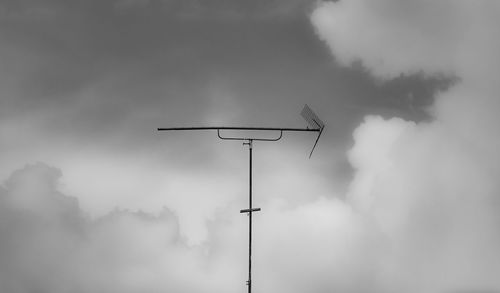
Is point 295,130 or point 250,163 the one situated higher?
point 295,130

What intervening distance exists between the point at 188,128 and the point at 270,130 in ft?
14.8

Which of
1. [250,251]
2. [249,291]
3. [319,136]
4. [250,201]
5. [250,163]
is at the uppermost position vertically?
[319,136]

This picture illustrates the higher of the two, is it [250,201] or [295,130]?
[295,130]

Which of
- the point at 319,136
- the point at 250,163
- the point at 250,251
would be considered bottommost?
the point at 250,251

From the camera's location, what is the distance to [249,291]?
25875 mm

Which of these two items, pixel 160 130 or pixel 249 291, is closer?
pixel 249 291

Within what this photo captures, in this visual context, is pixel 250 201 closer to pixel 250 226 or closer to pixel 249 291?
pixel 250 226

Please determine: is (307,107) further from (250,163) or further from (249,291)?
(249,291)

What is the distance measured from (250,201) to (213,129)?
4338 mm

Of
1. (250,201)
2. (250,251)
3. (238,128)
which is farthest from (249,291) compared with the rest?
(238,128)

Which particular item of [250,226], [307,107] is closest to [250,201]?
[250,226]

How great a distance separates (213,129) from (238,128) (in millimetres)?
1375

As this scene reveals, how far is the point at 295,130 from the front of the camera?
2773cm

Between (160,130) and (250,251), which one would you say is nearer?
(250,251)
